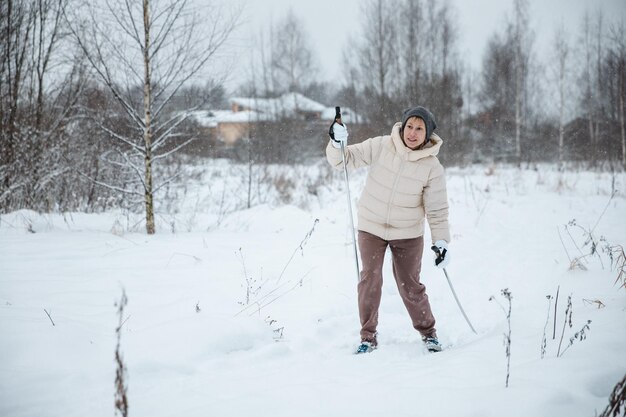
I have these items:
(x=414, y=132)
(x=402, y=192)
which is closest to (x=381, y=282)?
(x=402, y=192)

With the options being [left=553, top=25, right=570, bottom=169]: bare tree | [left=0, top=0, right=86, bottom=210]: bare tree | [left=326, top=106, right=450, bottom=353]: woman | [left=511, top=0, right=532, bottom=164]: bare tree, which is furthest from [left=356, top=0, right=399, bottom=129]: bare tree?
[left=326, top=106, right=450, bottom=353]: woman

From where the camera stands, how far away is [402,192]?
9.87 ft

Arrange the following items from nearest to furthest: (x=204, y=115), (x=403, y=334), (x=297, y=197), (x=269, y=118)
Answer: (x=403, y=334)
(x=204, y=115)
(x=297, y=197)
(x=269, y=118)

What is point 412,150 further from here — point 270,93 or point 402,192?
point 270,93

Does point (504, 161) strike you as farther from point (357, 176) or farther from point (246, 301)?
point (246, 301)

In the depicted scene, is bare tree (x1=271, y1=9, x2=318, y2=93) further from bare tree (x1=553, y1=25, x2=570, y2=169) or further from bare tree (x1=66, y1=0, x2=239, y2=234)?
bare tree (x1=66, y1=0, x2=239, y2=234)

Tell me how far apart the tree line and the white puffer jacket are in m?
3.64

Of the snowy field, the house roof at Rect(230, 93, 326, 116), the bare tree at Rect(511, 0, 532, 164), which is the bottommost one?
the snowy field

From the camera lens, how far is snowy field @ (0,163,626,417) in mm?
1990

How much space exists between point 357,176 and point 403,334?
1026cm

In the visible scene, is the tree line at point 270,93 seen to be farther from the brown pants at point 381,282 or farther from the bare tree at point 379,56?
the brown pants at point 381,282

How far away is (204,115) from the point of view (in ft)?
20.1

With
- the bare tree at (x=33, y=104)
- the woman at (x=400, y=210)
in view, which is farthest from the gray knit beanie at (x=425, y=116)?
the bare tree at (x=33, y=104)

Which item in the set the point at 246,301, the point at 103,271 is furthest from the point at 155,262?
the point at 246,301
